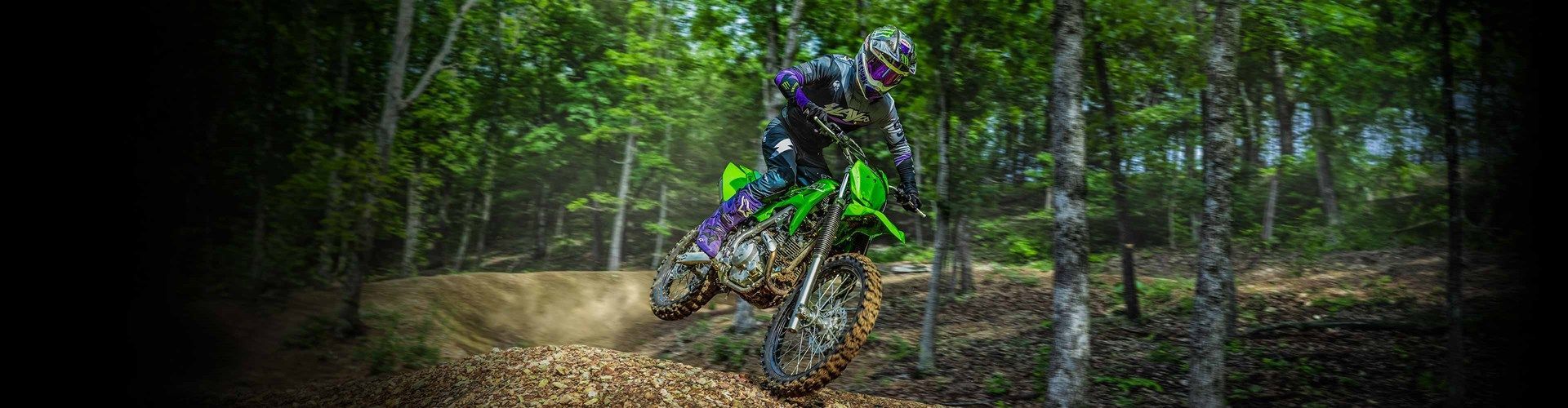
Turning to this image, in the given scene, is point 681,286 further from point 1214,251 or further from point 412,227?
point 412,227

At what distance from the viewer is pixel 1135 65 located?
9453 mm

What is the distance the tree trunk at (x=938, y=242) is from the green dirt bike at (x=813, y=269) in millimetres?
2963

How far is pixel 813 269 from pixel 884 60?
1.25 meters

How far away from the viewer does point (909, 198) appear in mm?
4418

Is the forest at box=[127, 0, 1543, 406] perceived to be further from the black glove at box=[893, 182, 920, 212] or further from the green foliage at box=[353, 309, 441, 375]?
the black glove at box=[893, 182, 920, 212]

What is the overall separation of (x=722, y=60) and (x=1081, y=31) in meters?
5.67

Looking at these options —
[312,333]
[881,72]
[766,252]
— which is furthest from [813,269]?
[312,333]

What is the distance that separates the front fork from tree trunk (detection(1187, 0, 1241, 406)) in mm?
2925

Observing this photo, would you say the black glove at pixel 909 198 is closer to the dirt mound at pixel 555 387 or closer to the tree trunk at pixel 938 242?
the dirt mound at pixel 555 387

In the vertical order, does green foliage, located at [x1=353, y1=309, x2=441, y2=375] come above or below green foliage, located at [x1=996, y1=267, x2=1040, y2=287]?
below

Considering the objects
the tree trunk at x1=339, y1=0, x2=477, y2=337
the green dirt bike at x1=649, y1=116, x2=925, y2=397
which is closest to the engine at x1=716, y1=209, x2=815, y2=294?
the green dirt bike at x1=649, y1=116, x2=925, y2=397

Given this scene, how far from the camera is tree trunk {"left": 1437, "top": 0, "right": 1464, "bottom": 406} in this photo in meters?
6.08

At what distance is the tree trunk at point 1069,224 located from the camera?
15.7ft

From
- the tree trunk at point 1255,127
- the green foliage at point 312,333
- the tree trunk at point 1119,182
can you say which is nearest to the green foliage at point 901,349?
the tree trunk at point 1119,182
